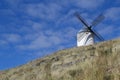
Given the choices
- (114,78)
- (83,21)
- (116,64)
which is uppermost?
(83,21)

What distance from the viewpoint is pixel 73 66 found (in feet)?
64.7

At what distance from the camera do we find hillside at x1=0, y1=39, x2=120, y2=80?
→ 9125 millimetres

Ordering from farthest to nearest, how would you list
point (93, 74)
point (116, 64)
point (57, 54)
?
point (57, 54) < point (116, 64) < point (93, 74)

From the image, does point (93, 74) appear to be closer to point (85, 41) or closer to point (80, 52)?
point (80, 52)

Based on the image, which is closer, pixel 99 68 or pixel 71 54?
pixel 99 68

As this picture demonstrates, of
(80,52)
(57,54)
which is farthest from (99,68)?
(57,54)

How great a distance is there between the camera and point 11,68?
3441cm

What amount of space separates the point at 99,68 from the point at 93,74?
268 millimetres

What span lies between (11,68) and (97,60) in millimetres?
25815

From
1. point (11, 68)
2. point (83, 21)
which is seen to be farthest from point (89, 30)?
point (11, 68)

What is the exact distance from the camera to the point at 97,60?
9375 millimetres

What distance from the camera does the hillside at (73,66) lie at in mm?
9125

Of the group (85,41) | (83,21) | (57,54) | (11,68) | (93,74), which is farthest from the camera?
(83,21)

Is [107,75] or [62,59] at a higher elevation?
[62,59]
